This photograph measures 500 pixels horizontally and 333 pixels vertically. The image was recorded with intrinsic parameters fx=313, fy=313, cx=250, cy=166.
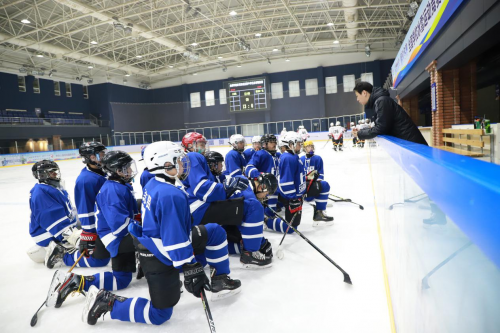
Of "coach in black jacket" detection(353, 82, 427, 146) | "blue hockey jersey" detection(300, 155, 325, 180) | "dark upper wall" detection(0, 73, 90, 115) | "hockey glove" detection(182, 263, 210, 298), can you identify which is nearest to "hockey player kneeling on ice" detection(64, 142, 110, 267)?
"hockey glove" detection(182, 263, 210, 298)

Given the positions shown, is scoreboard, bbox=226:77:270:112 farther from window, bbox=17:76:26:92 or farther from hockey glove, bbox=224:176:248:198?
hockey glove, bbox=224:176:248:198

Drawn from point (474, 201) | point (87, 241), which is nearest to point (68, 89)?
point (87, 241)

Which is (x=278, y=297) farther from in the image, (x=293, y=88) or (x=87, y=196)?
(x=293, y=88)

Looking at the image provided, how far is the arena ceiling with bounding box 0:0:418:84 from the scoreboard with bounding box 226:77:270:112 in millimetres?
2438

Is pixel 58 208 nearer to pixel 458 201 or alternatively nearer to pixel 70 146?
pixel 458 201

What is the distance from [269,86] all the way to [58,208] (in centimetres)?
2656

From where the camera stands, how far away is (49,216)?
3.21 metres

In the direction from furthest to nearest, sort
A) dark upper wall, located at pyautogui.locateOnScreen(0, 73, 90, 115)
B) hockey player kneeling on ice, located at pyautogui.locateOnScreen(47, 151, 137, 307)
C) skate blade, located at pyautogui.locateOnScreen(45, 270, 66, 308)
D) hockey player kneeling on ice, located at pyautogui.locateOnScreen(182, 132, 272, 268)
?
1. dark upper wall, located at pyautogui.locateOnScreen(0, 73, 90, 115)
2. hockey player kneeling on ice, located at pyautogui.locateOnScreen(182, 132, 272, 268)
3. hockey player kneeling on ice, located at pyautogui.locateOnScreen(47, 151, 137, 307)
4. skate blade, located at pyautogui.locateOnScreen(45, 270, 66, 308)

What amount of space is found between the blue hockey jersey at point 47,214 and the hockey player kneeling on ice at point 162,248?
1.30m

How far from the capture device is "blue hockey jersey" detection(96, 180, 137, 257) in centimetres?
265

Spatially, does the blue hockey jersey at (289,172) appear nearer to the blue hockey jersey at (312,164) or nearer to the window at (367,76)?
the blue hockey jersey at (312,164)

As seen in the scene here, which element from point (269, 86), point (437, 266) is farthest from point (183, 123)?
point (437, 266)

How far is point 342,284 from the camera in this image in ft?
8.54

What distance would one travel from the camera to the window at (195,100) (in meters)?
30.1
